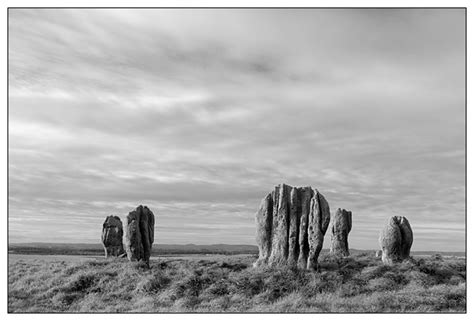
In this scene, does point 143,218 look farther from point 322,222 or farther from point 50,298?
point 322,222

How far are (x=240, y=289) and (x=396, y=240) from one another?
16.8 m

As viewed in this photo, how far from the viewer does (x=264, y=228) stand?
108 ft

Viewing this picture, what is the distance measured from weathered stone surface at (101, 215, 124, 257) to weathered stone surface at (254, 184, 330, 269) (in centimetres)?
1988

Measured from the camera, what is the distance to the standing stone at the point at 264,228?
32.6m

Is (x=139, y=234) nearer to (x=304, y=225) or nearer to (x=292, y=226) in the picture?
(x=292, y=226)

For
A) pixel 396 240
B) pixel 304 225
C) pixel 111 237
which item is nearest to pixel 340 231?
pixel 396 240

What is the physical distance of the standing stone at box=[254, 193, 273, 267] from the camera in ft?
107

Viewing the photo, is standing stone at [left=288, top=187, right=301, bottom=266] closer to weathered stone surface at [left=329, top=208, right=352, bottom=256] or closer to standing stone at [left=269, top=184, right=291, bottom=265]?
standing stone at [left=269, top=184, right=291, bottom=265]

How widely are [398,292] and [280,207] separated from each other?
31.5 feet

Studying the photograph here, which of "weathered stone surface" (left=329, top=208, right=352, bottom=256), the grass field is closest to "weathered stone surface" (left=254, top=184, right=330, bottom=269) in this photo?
the grass field

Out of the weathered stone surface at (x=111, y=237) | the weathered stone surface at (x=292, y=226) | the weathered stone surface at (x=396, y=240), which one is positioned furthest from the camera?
the weathered stone surface at (x=111, y=237)

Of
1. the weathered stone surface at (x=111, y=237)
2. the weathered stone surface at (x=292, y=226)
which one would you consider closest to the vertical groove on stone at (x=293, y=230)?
the weathered stone surface at (x=292, y=226)

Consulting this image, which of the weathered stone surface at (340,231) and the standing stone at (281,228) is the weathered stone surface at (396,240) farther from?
the standing stone at (281,228)

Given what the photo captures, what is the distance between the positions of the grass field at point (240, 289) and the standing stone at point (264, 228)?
1504 millimetres
